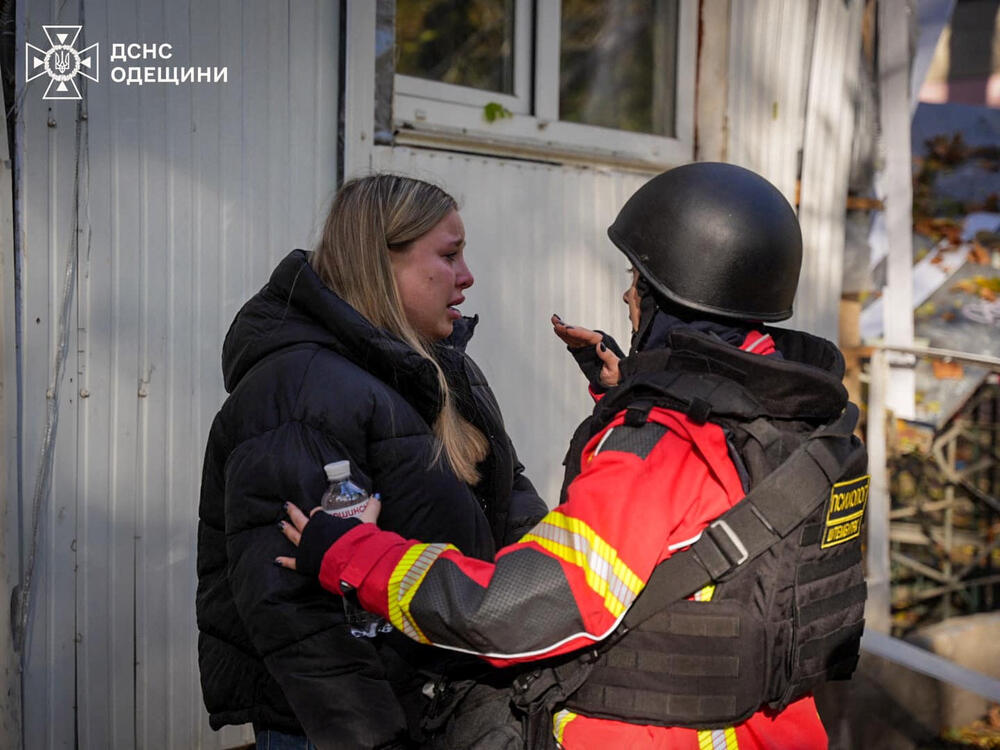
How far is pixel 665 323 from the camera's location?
2412 millimetres

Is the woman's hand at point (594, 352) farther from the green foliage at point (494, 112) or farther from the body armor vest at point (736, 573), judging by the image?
the green foliage at point (494, 112)

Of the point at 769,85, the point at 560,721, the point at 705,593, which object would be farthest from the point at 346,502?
the point at 769,85

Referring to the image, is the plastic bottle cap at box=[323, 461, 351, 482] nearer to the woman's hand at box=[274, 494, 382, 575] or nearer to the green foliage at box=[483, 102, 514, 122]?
the woman's hand at box=[274, 494, 382, 575]

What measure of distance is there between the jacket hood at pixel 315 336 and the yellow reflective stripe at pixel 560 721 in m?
0.75

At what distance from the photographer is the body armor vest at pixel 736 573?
6.80 feet

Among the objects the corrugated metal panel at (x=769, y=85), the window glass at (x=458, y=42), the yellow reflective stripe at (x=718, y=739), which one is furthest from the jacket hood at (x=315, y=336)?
the corrugated metal panel at (x=769, y=85)

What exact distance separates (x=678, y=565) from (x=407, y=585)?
21.2 inches

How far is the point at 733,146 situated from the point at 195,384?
3.30m

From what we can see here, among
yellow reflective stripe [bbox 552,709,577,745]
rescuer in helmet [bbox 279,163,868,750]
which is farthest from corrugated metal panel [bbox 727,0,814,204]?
→ yellow reflective stripe [bbox 552,709,577,745]

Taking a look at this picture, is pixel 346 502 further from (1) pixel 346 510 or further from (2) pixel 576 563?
(2) pixel 576 563

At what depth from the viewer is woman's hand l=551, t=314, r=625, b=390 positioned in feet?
9.52

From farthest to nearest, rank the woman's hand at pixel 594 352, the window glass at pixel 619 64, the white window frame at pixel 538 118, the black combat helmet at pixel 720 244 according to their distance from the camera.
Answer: the window glass at pixel 619 64
the white window frame at pixel 538 118
the woman's hand at pixel 594 352
the black combat helmet at pixel 720 244

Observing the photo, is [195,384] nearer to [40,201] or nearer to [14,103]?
[40,201]

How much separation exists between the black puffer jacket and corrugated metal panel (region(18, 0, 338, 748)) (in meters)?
1.26
